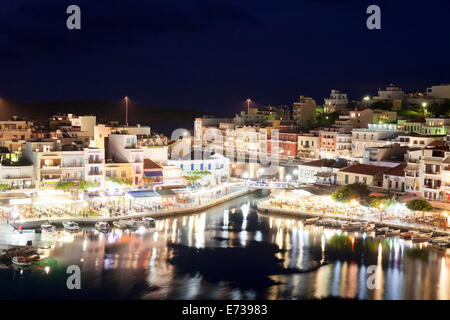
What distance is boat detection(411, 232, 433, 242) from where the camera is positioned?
15469 mm

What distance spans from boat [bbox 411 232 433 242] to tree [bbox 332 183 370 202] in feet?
8.54

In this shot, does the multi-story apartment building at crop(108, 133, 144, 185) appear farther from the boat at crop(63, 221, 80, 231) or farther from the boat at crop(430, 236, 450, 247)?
the boat at crop(430, 236, 450, 247)

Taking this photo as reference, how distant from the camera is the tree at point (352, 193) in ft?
60.0

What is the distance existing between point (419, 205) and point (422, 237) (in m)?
1.49

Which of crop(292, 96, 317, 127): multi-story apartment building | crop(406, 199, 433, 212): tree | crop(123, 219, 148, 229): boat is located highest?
crop(292, 96, 317, 127): multi-story apartment building

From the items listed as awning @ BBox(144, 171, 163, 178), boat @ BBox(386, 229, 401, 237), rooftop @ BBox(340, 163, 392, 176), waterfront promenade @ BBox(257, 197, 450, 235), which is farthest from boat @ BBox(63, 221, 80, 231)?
rooftop @ BBox(340, 163, 392, 176)

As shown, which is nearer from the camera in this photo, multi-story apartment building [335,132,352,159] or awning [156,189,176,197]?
awning [156,189,176,197]

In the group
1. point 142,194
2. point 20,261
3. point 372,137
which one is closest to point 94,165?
point 142,194

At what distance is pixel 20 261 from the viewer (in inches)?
518

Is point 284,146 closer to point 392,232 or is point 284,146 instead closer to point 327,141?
point 327,141

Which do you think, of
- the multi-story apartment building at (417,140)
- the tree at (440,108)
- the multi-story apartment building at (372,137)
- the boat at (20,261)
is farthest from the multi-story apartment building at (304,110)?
the boat at (20,261)

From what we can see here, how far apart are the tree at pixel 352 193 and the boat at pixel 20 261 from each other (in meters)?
8.98

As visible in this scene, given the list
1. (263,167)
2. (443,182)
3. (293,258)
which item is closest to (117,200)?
(293,258)

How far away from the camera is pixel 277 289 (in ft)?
40.4
